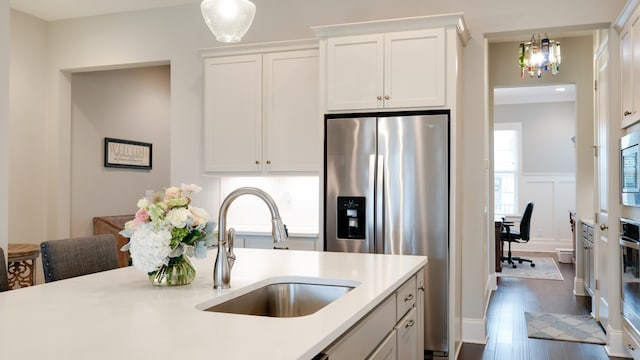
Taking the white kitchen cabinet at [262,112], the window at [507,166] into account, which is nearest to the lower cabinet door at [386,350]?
the white kitchen cabinet at [262,112]

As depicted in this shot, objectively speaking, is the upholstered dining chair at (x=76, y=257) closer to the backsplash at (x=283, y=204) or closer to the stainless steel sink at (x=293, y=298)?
the stainless steel sink at (x=293, y=298)

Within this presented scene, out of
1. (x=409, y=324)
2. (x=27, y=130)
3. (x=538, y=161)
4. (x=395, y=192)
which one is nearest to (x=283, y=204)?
(x=395, y=192)

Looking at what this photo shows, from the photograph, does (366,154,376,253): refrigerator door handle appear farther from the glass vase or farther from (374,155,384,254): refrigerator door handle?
the glass vase

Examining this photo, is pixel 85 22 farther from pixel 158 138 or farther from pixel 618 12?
pixel 618 12

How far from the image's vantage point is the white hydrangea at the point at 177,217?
1.75 m

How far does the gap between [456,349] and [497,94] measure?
6728 millimetres

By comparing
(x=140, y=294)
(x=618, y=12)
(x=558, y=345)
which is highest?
(x=618, y=12)

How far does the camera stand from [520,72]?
20.0 ft

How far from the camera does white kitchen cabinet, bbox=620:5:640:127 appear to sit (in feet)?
10.2

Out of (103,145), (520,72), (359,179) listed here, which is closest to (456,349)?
(359,179)

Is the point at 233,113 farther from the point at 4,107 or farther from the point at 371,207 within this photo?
the point at 4,107

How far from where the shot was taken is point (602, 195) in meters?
4.12

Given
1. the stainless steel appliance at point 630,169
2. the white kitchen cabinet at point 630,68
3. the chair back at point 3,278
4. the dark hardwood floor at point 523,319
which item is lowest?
the dark hardwood floor at point 523,319

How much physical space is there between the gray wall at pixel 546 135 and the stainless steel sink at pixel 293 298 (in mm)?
8649
